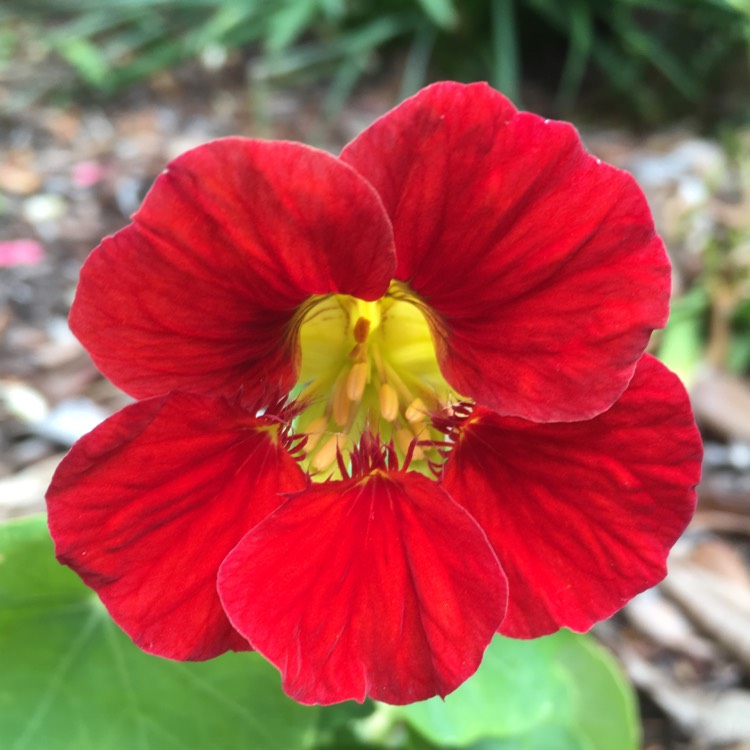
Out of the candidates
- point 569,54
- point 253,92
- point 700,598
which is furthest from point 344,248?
point 569,54

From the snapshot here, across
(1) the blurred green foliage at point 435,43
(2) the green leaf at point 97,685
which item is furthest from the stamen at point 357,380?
(1) the blurred green foliage at point 435,43

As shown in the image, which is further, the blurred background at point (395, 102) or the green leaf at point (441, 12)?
the green leaf at point (441, 12)

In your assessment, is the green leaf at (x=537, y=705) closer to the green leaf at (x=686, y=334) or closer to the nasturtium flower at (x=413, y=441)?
the nasturtium flower at (x=413, y=441)

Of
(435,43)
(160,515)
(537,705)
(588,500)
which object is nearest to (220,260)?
(160,515)

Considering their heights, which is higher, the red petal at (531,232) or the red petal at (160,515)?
the red petal at (531,232)

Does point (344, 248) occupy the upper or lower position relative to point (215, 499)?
upper

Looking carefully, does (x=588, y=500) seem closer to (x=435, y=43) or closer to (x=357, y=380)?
(x=357, y=380)

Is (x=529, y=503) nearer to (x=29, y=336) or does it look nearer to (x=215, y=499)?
(x=215, y=499)

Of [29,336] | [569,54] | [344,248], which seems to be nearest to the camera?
[344,248]
